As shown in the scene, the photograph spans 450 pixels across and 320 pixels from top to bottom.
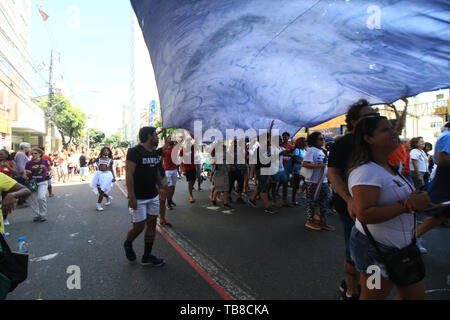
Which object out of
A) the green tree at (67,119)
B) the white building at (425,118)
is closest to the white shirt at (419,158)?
the white building at (425,118)

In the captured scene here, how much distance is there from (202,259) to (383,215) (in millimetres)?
2765

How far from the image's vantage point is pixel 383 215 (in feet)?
4.82

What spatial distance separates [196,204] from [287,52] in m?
5.51

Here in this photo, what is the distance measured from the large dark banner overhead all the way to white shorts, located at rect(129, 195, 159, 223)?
4.90 feet

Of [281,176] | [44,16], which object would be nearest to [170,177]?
[281,176]

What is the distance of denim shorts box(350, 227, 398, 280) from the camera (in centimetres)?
155

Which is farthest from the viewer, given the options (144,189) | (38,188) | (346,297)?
(38,188)

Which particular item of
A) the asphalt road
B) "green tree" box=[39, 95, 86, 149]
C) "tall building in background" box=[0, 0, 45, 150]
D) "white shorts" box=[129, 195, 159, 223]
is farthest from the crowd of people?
"green tree" box=[39, 95, 86, 149]

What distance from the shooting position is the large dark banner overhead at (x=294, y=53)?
7.97ft

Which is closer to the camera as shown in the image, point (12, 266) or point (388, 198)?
point (388, 198)

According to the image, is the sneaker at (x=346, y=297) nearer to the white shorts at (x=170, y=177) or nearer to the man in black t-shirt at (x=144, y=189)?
the man in black t-shirt at (x=144, y=189)

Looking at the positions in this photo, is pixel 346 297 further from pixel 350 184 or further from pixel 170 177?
pixel 170 177

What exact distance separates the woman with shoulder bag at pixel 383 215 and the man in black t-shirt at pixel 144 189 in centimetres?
262
